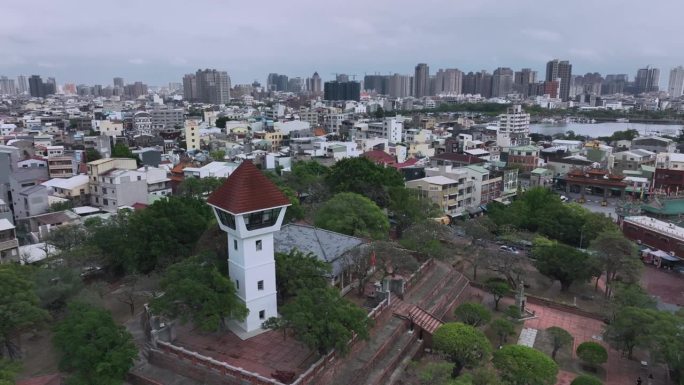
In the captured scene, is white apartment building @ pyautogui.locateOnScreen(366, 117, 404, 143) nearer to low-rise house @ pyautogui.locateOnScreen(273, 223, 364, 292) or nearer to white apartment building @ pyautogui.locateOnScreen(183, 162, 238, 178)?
white apartment building @ pyautogui.locateOnScreen(183, 162, 238, 178)

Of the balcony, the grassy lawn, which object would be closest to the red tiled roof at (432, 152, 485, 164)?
the grassy lawn

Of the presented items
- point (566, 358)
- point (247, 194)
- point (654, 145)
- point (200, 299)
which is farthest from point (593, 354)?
point (654, 145)

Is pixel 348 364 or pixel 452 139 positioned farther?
pixel 452 139

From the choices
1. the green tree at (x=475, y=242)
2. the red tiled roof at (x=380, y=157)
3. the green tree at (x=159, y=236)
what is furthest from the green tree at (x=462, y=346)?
the red tiled roof at (x=380, y=157)

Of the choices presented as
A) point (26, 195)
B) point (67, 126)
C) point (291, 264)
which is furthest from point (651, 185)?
point (67, 126)

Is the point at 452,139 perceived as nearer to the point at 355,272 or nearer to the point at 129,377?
the point at 355,272

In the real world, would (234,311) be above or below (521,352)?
above
